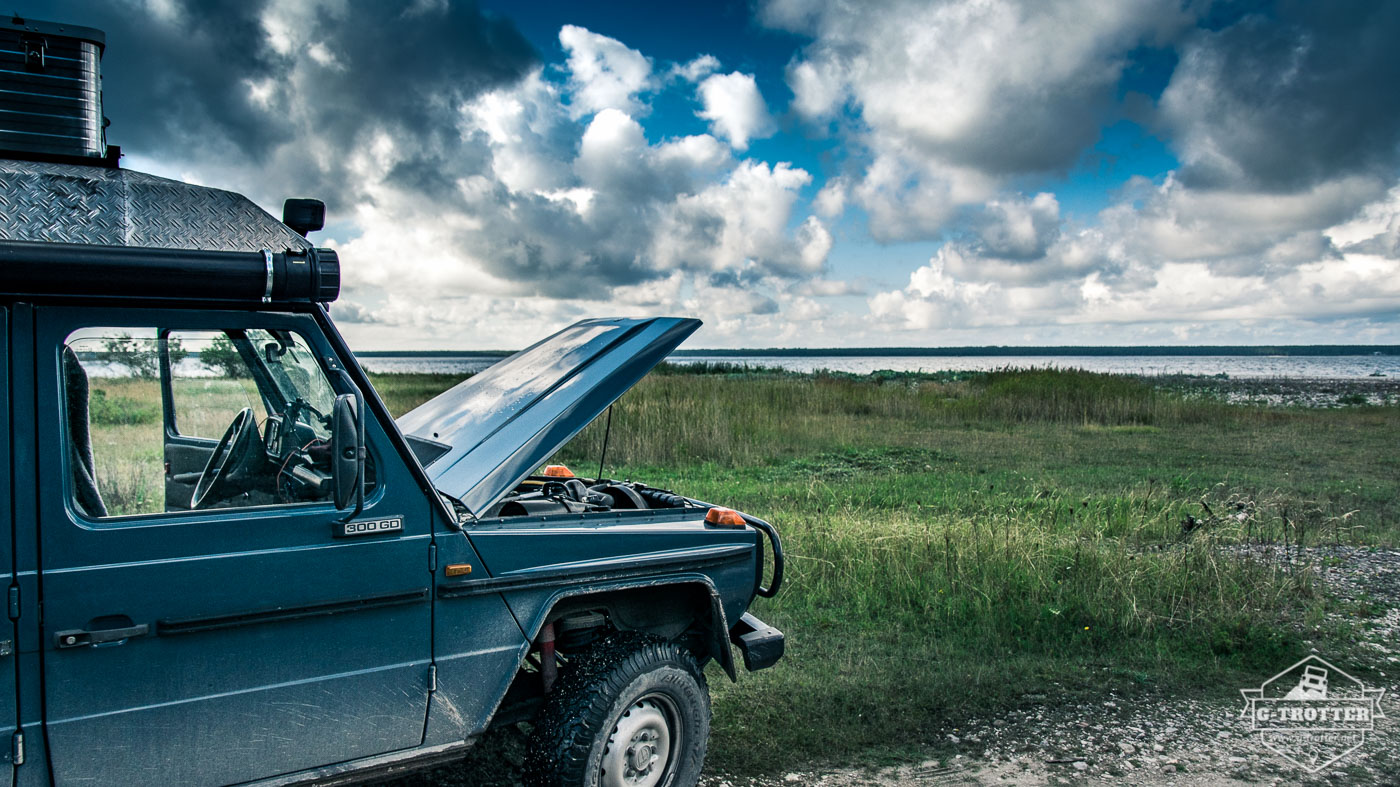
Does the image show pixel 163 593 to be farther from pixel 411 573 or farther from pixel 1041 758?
pixel 1041 758

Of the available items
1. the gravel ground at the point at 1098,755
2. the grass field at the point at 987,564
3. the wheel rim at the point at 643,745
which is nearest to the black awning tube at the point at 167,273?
the wheel rim at the point at 643,745

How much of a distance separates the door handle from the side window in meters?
0.34

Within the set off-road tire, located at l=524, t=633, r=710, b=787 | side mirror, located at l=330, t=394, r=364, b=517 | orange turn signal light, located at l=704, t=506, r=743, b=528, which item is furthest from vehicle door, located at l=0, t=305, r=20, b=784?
orange turn signal light, located at l=704, t=506, r=743, b=528

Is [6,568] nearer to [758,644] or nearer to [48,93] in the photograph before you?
[48,93]

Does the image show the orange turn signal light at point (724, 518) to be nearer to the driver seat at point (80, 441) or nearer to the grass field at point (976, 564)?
the grass field at point (976, 564)

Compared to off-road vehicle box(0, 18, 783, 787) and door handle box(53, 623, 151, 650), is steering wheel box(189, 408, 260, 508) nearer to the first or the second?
off-road vehicle box(0, 18, 783, 787)

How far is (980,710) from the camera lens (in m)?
4.94

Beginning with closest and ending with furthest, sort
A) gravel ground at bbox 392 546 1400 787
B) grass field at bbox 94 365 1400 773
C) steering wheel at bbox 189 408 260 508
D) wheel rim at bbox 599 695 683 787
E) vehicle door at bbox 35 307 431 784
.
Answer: vehicle door at bbox 35 307 431 784
steering wheel at bbox 189 408 260 508
wheel rim at bbox 599 695 683 787
gravel ground at bbox 392 546 1400 787
grass field at bbox 94 365 1400 773

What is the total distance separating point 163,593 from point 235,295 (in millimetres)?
921

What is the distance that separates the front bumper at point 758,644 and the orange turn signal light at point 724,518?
52cm

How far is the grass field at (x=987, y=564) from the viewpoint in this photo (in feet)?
16.8

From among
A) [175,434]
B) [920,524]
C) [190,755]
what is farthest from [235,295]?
[920,524]

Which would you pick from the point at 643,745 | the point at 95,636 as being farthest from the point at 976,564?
the point at 95,636

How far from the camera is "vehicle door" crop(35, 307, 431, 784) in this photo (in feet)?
8.17
